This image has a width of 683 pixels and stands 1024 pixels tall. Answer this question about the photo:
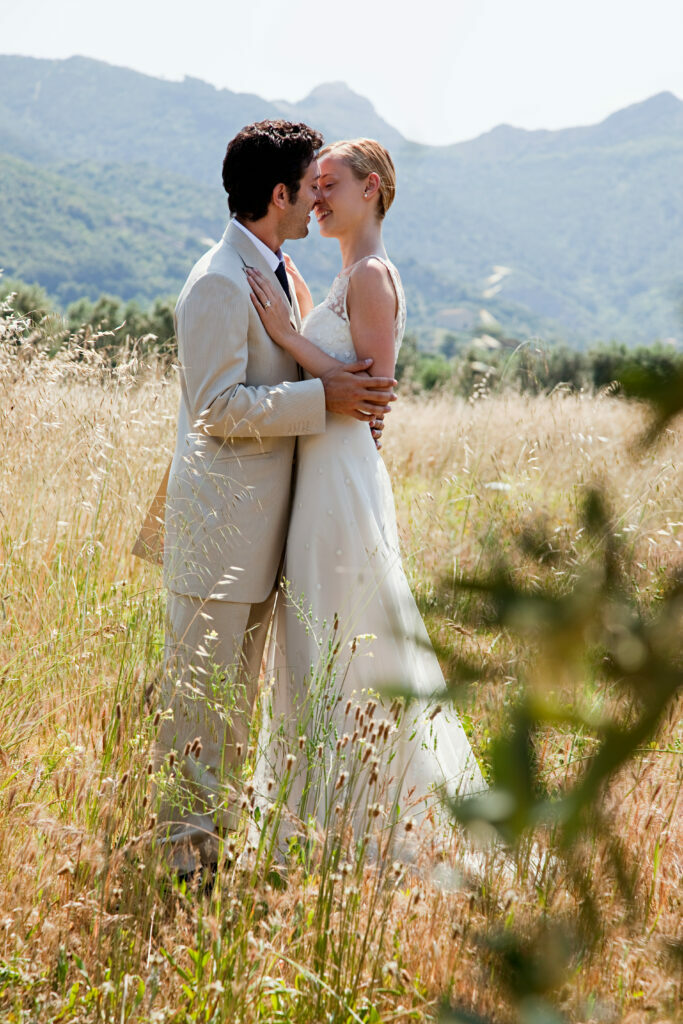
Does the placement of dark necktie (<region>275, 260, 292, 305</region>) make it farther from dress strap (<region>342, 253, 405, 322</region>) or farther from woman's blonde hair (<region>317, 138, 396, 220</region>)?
woman's blonde hair (<region>317, 138, 396, 220</region>)

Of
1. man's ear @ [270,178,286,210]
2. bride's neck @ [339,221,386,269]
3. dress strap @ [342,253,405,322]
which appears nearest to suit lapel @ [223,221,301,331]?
man's ear @ [270,178,286,210]

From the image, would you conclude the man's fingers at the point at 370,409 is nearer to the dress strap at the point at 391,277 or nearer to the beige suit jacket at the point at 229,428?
the beige suit jacket at the point at 229,428

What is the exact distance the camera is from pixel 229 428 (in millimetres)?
2658

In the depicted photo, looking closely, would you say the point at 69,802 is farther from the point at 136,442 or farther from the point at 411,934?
the point at 136,442

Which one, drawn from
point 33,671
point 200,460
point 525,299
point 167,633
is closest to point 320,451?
point 200,460

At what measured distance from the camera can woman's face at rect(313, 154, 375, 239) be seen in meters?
3.10

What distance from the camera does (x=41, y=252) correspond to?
378 ft

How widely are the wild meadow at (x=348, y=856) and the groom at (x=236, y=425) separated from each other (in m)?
0.23

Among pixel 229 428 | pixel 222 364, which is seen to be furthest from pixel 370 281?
pixel 229 428

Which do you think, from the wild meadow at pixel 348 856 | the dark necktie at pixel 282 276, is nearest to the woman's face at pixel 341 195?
the dark necktie at pixel 282 276

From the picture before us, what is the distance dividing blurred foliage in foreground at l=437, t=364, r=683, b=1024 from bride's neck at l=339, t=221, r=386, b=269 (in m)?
2.55

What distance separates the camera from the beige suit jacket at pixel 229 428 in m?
2.63

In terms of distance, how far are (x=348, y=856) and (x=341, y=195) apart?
91.7 inches

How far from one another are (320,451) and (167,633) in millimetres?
943
